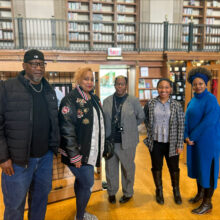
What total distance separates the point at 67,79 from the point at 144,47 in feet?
19.1

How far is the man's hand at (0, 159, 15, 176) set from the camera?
1349mm

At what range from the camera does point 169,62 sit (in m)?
6.34

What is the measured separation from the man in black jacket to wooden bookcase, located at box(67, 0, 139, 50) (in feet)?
18.5

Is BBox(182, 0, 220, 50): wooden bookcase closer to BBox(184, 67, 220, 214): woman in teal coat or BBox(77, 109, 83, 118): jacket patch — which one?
BBox(184, 67, 220, 214): woman in teal coat

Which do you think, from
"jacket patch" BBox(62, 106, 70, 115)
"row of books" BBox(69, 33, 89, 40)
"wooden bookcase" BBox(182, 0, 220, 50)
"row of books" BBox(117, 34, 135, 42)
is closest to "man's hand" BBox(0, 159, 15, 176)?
"jacket patch" BBox(62, 106, 70, 115)

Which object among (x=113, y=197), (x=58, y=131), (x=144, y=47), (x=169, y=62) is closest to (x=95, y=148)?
(x=58, y=131)

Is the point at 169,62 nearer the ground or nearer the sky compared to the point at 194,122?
nearer the sky

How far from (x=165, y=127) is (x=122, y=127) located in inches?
18.1

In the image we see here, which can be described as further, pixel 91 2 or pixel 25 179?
pixel 91 2

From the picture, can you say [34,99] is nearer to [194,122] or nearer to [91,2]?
[194,122]

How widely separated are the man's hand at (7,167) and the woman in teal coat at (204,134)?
1.73 metres

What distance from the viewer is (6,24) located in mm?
6398

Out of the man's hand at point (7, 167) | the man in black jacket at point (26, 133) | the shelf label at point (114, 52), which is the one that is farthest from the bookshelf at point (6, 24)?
the man's hand at point (7, 167)

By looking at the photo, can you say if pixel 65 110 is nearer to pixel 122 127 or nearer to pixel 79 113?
pixel 79 113
